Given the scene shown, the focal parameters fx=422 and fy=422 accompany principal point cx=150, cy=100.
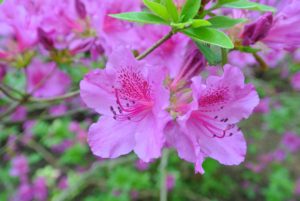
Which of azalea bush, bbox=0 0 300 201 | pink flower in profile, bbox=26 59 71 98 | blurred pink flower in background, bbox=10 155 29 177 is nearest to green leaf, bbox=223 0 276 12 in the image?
azalea bush, bbox=0 0 300 201

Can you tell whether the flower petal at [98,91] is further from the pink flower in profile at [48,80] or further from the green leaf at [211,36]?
the pink flower in profile at [48,80]

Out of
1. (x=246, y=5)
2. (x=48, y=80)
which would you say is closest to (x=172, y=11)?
(x=246, y=5)

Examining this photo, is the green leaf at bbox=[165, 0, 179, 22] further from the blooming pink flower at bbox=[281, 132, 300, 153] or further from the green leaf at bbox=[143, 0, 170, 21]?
the blooming pink flower at bbox=[281, 132, 300, 153]

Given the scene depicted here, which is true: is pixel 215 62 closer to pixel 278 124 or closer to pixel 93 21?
pixel 93 21

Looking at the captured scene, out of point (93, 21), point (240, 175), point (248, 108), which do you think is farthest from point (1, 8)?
point (240, 175)

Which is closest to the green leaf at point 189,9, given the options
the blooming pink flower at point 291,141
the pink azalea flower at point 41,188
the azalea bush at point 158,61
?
the azalea bush at point 158,61

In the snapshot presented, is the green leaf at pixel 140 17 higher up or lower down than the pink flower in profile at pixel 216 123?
higher up
